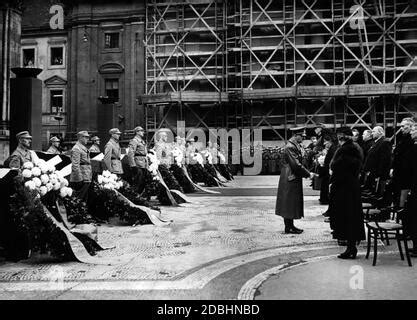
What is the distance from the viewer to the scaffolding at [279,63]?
26250mm

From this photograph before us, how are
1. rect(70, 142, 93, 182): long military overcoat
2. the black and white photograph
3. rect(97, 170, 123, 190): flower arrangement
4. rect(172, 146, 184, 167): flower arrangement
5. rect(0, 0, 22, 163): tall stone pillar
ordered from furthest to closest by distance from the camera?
rect(172, 146, 184, 167): flower arrangement, rect(0, 0, 22, 163): tall stone pillar, rect(97, 170, 123, 190): flower arrangement, rect(70, 142, 93, 182): long military overcoat, the black and white photograph

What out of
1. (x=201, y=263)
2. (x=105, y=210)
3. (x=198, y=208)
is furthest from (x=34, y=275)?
(x=198, y=208)

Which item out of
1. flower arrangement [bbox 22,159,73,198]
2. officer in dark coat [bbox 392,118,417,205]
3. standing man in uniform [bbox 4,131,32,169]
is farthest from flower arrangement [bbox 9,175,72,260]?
officer in dark coat [bbox 392,118,417,205]

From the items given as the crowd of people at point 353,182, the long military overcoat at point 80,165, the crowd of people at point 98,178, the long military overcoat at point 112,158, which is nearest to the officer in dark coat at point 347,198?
the crowd of people at point 353,182

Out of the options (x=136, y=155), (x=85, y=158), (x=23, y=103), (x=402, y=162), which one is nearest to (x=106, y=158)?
(x=85, y=158)

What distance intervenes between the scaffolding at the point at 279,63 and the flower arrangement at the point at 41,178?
2102 cm

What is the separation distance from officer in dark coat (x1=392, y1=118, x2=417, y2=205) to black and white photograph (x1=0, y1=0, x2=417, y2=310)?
0.06 m

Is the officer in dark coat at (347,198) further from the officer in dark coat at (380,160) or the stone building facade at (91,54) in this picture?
the stone building facade at (91,54)

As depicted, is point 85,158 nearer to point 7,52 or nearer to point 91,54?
point 7,52

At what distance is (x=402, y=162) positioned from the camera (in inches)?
281

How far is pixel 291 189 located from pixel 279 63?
20.8 metres

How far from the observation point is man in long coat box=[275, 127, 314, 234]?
28.0ft

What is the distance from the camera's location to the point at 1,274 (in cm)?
Answer: 578

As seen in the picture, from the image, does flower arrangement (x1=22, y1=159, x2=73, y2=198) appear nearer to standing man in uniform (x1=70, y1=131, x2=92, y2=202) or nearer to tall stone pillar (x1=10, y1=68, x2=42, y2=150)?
tall stone pillar (x1=10, y1=68, x2=42, y2=150)
